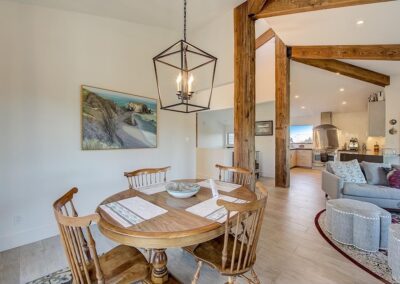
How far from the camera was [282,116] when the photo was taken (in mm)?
5207

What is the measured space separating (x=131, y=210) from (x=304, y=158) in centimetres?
871

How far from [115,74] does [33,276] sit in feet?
9.16

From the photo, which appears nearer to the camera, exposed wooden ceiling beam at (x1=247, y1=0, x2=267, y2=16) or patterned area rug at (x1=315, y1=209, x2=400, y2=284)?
patterned area rug at (x1=315, y1=209, x2=400, y2=284)

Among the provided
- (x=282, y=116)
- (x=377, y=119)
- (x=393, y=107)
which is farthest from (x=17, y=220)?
(x=377, y=119)

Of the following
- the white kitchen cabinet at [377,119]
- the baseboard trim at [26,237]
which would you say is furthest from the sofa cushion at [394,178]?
the baseboard trim at [26,237]

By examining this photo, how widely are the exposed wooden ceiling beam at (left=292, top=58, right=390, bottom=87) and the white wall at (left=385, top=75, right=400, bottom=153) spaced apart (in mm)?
316

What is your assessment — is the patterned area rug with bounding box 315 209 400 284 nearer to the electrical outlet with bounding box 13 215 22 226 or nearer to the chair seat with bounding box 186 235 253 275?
the chair seat with bounding box 186 235 253 275

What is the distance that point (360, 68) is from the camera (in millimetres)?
5145

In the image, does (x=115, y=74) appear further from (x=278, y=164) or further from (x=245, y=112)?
(x=278, y=164)

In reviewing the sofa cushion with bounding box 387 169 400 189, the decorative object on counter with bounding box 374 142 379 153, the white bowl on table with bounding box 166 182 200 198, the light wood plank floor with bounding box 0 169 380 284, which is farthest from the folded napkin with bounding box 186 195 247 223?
the decorative object on counter with bounding box 374 142 379 153

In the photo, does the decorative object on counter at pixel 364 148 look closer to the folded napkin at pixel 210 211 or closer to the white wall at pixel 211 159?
the white wall at pixel 211 159

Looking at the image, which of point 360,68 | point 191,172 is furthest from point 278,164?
point 360,68

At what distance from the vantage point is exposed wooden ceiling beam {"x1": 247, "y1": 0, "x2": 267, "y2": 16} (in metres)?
2.77

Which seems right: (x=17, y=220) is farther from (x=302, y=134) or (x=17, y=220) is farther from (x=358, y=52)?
(x=302, y=134)
